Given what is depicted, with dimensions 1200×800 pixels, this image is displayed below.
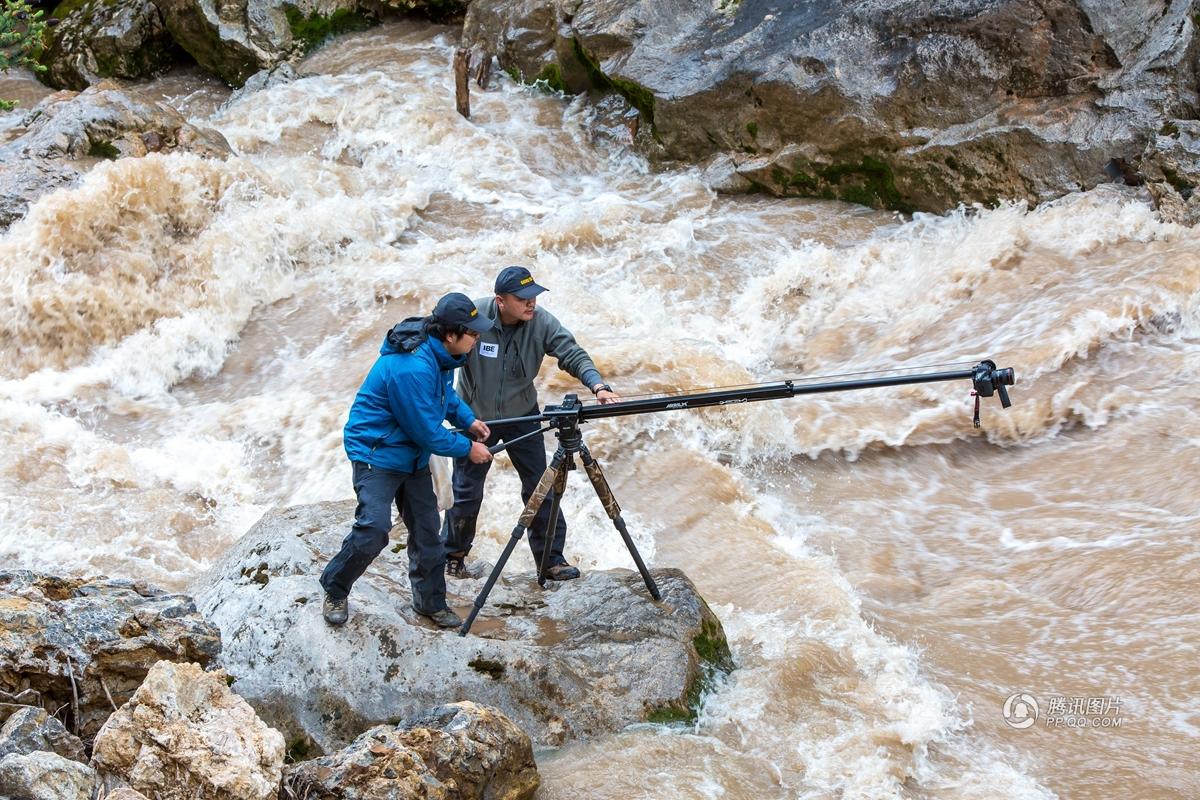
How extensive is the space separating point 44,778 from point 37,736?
365mm

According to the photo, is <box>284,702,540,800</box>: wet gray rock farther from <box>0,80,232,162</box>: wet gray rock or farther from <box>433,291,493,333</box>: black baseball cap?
<box>0,80,232,162</box>: wet gray rock

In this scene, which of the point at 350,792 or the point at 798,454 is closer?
the point at 350,792

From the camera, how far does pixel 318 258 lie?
1132 cm

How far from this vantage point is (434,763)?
3.75 m

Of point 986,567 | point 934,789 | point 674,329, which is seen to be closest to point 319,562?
point 934,789

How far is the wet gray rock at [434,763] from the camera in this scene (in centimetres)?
361

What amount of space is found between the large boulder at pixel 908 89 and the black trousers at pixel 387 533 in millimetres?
8217

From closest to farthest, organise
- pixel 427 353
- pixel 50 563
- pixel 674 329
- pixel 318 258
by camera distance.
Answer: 1. pixel 427 353
2. pixel 50 563
3. pixel 674 329
4. pixel 318 258

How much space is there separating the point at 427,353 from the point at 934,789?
2722 millimetres

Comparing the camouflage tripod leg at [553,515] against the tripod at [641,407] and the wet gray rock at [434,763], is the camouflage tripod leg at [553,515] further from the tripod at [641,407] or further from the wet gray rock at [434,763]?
the wet gray rock at [434,763]

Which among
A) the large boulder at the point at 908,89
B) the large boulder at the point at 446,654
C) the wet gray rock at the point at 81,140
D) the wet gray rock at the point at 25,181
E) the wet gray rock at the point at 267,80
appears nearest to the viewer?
the large boulder at the point at 446,654

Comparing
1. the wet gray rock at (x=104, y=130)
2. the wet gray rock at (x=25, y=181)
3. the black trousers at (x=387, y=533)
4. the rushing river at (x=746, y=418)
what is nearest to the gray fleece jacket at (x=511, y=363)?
the black trousers at (x=387, y=533)

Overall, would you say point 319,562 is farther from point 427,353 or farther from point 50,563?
point 50,563

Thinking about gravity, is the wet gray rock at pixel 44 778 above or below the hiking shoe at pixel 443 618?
above
